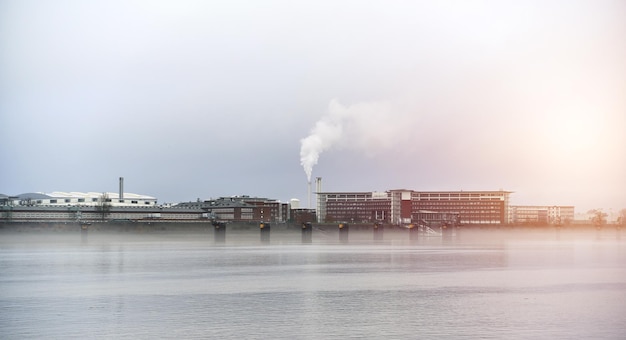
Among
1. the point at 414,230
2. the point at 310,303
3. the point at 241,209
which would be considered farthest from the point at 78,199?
the point at 310,303

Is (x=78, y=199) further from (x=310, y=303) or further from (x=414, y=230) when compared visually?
(x=310, y=303)

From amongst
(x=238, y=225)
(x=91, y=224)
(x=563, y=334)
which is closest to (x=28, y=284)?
(x=563, y=334)

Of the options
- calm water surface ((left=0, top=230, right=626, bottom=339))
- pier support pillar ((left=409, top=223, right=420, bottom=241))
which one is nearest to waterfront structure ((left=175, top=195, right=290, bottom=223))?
pier support pillar ((left=409, top=223, right=420, bottom=241))

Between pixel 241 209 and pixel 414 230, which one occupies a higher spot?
pixel 241 209

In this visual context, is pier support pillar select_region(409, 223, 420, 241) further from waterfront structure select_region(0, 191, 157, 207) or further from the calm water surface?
the calm water surface

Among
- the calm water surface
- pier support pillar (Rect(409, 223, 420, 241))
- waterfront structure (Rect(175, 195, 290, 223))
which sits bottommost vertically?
pier support pillar (Rect(409, 223, 420, 241))

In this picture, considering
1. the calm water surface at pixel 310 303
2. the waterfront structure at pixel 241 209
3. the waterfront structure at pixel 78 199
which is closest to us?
the calm water surface at pixel 310 303

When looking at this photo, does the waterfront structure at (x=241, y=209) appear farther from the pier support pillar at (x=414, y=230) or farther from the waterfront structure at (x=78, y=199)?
the pier support pillar at (x=414, y=230)

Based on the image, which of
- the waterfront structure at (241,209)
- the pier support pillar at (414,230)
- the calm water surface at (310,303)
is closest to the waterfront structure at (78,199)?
the waterfront structure at (241,209)

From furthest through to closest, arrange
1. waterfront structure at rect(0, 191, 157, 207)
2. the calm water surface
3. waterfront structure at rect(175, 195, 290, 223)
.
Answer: waterfront structure at rect(175, 195, 290, 223), waterfront structure at rect(0, 191, 157, 207), the calm water surface

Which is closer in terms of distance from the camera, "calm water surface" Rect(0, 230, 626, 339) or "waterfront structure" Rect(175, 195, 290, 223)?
"calm water surface" Rect(0, 230, 626, 339)

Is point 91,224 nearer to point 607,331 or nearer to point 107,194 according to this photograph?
point 107,194

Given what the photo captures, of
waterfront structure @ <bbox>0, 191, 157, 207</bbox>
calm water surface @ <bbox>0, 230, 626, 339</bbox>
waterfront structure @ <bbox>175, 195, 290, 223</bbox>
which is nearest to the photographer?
calm water surface @ <bbox>0, 230, 626, 339</bbox>

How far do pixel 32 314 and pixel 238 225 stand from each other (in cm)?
13266
